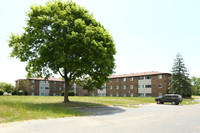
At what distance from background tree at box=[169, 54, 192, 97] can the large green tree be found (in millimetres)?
32496

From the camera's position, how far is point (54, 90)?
74750 millimetres

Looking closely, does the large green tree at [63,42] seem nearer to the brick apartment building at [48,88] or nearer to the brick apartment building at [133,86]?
the brick apartment building at [133,86]

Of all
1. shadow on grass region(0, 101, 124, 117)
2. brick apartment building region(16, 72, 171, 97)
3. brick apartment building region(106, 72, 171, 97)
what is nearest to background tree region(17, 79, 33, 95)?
brick apartment building region(16, 72, 171, 97)

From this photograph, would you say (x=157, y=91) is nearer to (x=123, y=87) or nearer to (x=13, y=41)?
(x=123, y=87)

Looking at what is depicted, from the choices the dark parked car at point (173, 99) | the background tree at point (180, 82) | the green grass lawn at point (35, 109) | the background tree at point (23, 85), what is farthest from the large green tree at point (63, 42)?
the background tree at point (23, 85)

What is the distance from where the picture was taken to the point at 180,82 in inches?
1849

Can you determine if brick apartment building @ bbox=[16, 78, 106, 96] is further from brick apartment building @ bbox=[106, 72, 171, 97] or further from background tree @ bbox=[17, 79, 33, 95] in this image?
brick apartment building @ bbox=[106, 72, 171, 97]

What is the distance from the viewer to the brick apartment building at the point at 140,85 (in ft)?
167

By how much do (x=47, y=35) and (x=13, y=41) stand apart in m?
4.75

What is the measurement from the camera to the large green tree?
1738 cm

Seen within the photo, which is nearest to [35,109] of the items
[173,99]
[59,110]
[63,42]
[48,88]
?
[59,110]

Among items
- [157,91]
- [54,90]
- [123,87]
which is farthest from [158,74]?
[54,90]

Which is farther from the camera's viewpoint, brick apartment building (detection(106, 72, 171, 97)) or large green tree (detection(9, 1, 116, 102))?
brick apartment building (detection(106, 72, 171, 97))

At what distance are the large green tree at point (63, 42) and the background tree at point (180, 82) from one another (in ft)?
107
